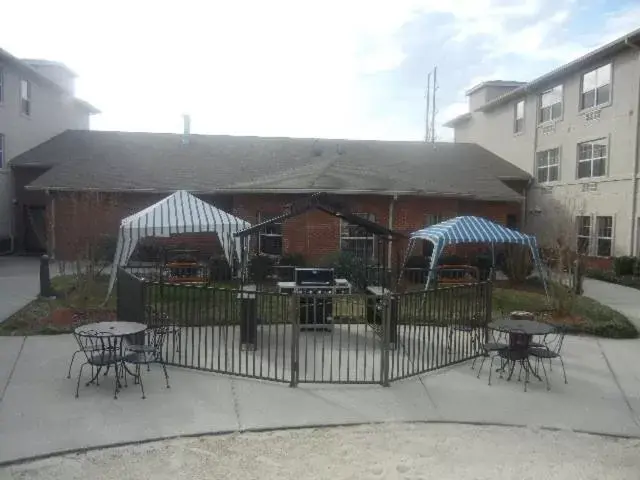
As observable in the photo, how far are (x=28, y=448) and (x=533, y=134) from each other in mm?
24608

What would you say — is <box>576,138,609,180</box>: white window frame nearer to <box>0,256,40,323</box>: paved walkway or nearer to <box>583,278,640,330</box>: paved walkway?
<box>583,278,640,330</box>: paved walkway

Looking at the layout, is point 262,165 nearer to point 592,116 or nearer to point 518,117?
point 518,117

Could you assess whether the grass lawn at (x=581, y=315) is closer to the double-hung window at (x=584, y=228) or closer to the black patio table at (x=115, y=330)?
the black patio table at (x=115, y=330)

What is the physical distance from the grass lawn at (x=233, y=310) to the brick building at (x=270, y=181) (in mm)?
5359

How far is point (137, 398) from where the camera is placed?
667 cm

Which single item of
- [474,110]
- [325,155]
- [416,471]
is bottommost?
[416,471]

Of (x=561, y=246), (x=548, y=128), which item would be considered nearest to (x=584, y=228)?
(x=548, y=128)

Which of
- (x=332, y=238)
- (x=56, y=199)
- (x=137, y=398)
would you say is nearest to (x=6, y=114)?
(x=56, y=199)

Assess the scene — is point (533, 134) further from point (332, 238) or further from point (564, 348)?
point (564, 348)

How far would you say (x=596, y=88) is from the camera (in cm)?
2133

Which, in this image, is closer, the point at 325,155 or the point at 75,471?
the point at 75,471

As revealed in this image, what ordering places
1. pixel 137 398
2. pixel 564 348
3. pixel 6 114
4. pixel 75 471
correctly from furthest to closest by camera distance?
pixel 6 114, pixel 564 348, pixel 137 398, pixel 75 471

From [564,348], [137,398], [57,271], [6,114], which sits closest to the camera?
[137,398]

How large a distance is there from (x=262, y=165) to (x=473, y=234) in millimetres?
11444
